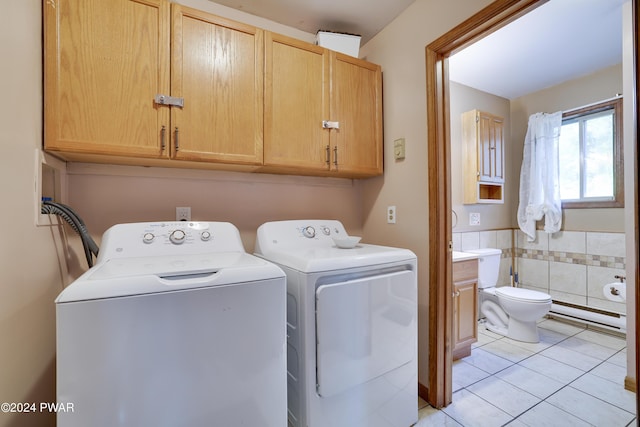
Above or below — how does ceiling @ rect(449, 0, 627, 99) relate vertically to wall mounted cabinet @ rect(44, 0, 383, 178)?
above

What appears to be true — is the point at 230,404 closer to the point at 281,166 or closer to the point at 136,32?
the point at 281,166

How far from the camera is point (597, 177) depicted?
279 centimetres

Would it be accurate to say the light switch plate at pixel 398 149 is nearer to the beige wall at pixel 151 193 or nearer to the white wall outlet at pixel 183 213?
the beige wall at pixel 151 193

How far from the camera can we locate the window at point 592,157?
264 cm

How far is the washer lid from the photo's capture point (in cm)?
77

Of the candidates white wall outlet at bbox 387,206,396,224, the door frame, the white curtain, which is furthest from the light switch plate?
the white curtain

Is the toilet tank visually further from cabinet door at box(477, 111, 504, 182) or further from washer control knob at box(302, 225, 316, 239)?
washer control knob at box(302, 225, 316, 239)

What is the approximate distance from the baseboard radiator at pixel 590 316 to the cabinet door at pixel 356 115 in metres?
2.63

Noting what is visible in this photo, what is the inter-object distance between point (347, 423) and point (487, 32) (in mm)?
2048

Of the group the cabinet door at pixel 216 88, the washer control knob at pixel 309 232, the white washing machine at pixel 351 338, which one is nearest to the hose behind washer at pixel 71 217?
the cabinet door at pixel 216 88

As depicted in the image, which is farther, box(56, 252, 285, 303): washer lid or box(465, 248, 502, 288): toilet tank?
box(465, 248, 502, 288): toilet tank

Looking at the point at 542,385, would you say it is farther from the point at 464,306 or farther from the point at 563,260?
the point at 563,260

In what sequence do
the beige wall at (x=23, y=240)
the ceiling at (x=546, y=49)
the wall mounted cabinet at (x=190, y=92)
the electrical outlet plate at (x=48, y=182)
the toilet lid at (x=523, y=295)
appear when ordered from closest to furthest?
1. the beige wall at (x=23, y=240)
2. the electrical outlet plate at (x=48, y=182)
3. the wall mounted cabinet at (x=190, y=92)
4. the ceiling at (x=546, y=49)
5. the toilet lid at (x=523, y=295)

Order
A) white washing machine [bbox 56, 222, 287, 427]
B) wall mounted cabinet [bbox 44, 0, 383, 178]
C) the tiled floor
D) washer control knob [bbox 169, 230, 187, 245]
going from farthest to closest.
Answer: the tiled floor
washer control knob [bbox 169, 230, 187, 245]
wall mounted cabinet [bbox 44, 0, 383, 178]
white washing machine [bbox 56, 222, 287, 427]
